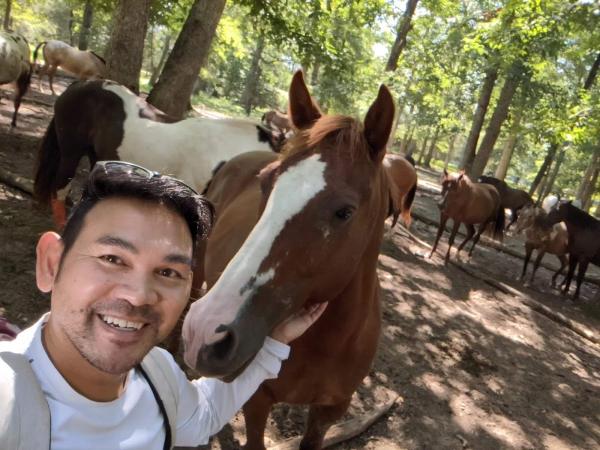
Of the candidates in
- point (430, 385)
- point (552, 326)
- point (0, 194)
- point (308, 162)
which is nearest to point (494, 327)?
point (552, 326)

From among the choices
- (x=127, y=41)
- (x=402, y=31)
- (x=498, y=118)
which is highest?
(x=402, y=31)

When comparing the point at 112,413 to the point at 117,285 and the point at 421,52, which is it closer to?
the point at 117,285

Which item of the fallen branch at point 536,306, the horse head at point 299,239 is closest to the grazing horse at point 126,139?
the horse head at point 299,239

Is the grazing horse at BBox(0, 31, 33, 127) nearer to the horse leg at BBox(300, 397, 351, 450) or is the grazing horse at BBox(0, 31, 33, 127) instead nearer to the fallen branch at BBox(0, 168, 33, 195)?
the fallen branch at BBox(0, 168, 33, 195)

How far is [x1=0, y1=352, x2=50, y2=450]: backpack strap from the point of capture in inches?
34.7

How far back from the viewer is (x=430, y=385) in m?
4.27

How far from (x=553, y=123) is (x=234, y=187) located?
706 centimetres

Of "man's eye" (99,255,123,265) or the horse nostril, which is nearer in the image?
"man's eye" (99,255,123,265)

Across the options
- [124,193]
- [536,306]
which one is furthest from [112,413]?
[536,306]

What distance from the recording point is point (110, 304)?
3.61ft

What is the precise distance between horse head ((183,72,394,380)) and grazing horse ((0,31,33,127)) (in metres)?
8.25

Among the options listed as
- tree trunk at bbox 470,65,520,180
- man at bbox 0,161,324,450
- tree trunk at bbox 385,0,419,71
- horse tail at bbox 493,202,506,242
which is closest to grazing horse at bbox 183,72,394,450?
man at bbox 0,161,324,450

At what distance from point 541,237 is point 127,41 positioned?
845cm

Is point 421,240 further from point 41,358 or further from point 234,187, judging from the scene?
point 41,358
